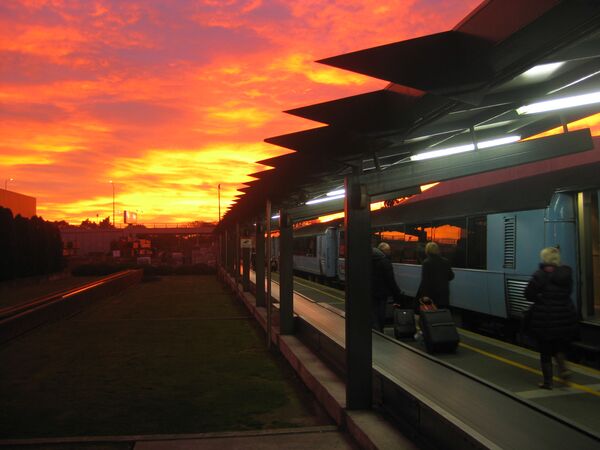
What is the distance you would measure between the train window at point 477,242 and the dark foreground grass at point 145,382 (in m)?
4.65

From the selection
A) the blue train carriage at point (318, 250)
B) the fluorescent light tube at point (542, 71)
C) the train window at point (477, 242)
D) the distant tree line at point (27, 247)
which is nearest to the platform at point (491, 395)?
the train window at point (477, 242)

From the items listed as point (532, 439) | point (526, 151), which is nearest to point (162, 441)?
point (532, 439)

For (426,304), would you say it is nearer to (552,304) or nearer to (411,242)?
(552,304)

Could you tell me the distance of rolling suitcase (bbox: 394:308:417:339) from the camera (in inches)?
376

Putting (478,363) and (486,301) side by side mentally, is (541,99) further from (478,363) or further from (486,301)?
(486,301)

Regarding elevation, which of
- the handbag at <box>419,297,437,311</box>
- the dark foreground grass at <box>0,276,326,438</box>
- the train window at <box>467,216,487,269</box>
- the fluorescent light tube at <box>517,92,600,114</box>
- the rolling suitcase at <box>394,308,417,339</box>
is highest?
the fluorescent light tube at <box>517,92,600,114</box>

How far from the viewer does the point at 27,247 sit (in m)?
36.5

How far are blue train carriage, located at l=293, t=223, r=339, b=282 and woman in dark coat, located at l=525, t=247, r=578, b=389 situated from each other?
1952cm

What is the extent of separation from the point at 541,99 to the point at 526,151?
677 mm

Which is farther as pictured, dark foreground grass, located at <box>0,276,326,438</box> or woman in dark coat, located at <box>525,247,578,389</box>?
dark foreground grass, located at <box>0,276,326,438</box>

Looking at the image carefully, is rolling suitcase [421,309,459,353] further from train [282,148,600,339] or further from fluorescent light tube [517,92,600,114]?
fluorescent light tube [517,92,600,114]

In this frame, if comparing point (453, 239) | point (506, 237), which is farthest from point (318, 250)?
point (506, 237)

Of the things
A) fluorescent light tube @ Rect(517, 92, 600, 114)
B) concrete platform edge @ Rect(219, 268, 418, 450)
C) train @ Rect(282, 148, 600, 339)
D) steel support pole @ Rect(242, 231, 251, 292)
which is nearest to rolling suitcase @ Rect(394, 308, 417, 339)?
concrete platform edge @ Rect(219, 268, 418, 450)

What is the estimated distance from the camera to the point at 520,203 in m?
10.3
